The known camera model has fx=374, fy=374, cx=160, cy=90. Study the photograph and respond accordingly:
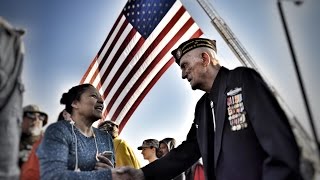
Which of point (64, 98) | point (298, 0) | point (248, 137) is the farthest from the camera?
point (64, 98)

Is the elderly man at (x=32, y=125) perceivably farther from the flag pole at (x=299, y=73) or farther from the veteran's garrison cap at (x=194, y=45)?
the flag pole at (x=299, y=73)

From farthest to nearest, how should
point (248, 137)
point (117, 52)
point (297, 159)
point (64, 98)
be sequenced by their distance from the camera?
point (117, 52)
point (64, 98)
point (248, 137)
point (297, 159)

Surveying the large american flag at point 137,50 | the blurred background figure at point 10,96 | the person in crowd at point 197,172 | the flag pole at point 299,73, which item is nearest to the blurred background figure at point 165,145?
the person in crowd at point 197,172

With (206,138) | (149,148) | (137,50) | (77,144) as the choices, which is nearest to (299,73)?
(206,138)

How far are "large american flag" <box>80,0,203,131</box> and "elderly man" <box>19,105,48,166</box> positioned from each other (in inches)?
75.5

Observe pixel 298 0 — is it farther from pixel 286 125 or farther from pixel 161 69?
pixel 161 69

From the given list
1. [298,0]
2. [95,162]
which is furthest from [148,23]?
[298,0]

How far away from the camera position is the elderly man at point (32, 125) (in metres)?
3.85

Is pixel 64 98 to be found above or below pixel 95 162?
above

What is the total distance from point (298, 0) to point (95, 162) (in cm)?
219

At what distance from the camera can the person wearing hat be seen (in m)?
2.61

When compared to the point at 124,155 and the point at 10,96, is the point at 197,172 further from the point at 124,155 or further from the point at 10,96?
the point at 10,96

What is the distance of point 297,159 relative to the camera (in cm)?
250

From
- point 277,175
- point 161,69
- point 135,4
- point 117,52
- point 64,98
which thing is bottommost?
point 277,175
